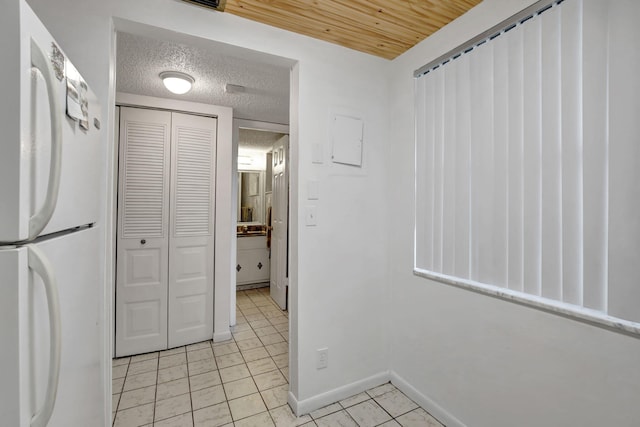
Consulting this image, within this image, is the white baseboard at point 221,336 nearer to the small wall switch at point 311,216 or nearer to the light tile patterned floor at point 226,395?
the light tile patterned floor at point 226,395

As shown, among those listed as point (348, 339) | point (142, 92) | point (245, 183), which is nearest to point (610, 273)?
point (348, 339)

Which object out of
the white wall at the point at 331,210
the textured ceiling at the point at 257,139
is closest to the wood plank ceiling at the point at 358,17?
the white wall at the point at 331,210

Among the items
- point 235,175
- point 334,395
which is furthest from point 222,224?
point 334,395

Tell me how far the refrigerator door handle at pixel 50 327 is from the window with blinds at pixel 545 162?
5.55ft

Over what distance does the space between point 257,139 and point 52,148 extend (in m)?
3.83

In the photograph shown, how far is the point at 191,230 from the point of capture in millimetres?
2748

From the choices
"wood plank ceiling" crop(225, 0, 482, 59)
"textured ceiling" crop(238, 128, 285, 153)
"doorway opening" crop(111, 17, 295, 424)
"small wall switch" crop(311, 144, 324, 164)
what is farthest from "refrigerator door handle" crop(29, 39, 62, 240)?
"textured ceiling" crop(238, 128, 285, 153)

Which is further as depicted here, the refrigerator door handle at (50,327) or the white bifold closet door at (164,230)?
the white bifold closet door at (164,230)

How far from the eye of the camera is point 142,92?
8.23ft

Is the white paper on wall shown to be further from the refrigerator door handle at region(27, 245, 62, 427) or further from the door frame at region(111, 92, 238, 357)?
the refrigerator door handle at region(27, 245, 62, 427)

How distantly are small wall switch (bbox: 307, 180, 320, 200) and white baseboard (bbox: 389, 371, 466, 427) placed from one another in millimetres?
1405

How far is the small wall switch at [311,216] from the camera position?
184cm

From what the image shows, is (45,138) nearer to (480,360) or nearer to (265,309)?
(480,360)

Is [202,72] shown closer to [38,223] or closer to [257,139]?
[38,223]
